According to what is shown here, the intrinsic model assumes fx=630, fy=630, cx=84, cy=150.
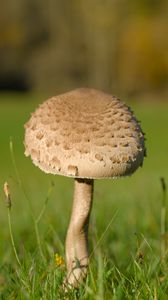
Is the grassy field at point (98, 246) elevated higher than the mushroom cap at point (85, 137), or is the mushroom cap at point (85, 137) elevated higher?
the mushroom cap at point (85, 137)

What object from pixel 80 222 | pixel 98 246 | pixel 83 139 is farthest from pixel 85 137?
pixel 98 246

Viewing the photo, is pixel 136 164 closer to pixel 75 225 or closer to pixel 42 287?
pixel 75 225

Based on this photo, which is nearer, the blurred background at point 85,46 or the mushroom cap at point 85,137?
the mushroom cap at point 85,137

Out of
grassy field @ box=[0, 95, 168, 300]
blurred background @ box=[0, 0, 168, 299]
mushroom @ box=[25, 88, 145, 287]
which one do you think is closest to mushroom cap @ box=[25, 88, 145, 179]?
mushroom @ box=[25, 88, 145, 287]

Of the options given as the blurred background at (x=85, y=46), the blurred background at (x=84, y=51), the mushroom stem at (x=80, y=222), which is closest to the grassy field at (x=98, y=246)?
the mushroom stem at (x=80, y=222)

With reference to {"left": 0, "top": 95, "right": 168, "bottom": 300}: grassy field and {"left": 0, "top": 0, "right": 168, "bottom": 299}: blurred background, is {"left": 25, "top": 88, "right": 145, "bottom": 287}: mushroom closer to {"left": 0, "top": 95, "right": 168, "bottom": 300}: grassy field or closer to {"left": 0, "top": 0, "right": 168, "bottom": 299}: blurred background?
{"left": 0, "top": 95, "right": 168, "bottom": 300}: grassy field

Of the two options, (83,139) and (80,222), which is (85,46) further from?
(83,139)

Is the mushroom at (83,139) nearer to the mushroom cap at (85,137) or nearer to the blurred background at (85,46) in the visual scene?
the mushroom cap at (85,137)

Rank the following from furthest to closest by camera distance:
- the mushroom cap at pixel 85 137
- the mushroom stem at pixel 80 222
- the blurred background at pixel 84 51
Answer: the blurred background at pixel 84 51
the mushroom stem at pixel 80 222
the mushroom cap at pixel 85 137
